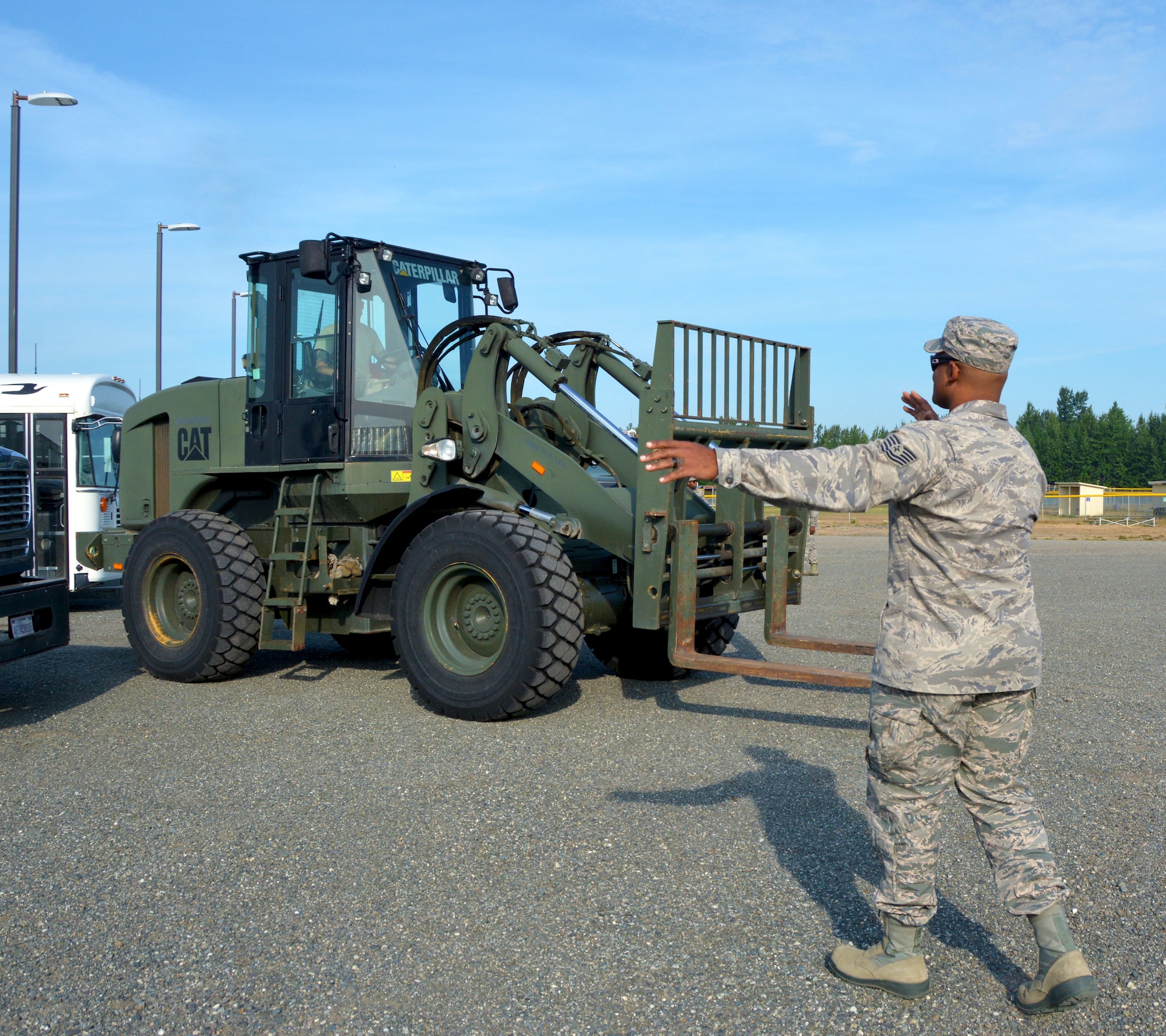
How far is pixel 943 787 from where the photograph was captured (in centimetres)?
326

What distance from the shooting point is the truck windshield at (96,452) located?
1405cm

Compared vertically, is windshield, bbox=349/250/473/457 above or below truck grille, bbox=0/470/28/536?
above

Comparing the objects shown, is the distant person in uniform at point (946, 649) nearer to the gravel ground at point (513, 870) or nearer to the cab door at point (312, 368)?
the gravel ground at point (513, 870)

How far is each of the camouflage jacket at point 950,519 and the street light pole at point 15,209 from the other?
1628 cm

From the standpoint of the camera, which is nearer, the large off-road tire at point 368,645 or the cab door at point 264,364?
the cab door at point 264,364

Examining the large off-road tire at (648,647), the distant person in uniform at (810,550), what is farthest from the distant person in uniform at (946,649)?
the large off-road tire at (648,647)

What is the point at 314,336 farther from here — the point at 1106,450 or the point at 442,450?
the point at 1106,450

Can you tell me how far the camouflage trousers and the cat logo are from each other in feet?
23.9

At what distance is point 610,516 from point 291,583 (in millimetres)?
2948

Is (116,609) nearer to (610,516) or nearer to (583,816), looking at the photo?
(610,516)

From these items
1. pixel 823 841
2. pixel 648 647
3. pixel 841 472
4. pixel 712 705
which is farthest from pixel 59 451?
pixel 841 472

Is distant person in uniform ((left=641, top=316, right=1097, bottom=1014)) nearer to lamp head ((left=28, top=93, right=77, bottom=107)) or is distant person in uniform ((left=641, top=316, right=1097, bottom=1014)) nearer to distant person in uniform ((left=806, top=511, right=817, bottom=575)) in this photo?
distant person in uniform ((left=806, top=511, right=817, bottom=575))

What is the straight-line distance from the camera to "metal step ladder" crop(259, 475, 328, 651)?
8.09 m

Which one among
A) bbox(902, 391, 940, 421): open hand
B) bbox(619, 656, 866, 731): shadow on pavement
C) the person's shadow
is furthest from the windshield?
bbox(902, 391, 940, 421): open hand
